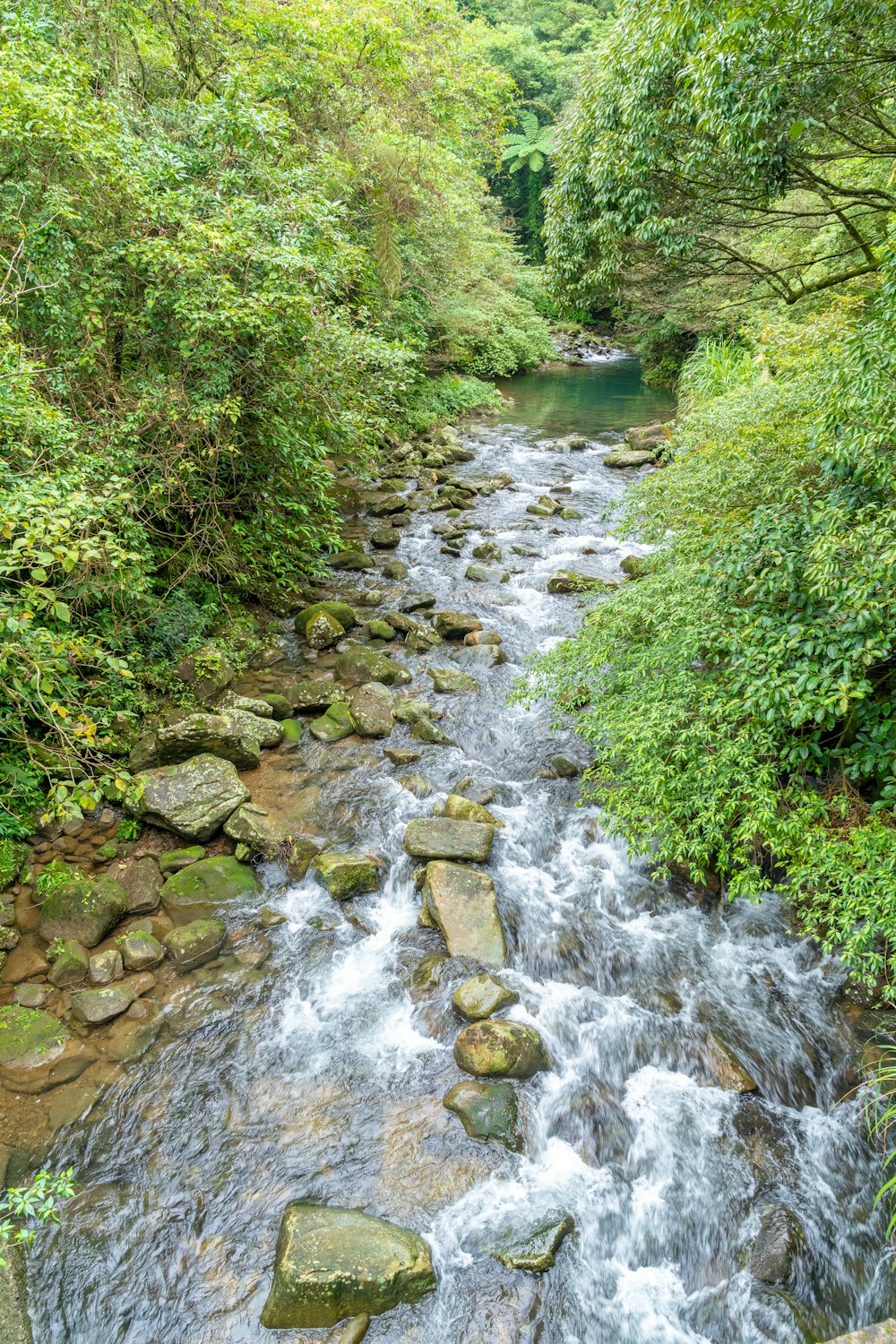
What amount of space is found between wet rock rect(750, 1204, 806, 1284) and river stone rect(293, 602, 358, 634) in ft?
26.7

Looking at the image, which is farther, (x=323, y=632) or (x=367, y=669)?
(x=323, y=632)

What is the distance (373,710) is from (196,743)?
2213mm

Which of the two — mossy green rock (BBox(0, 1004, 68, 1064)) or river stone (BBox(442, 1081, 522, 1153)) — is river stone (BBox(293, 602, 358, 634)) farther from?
river stone (BBox(442, 1081, 522, 1153))

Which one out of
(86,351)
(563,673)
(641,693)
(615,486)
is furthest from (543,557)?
(86,351)

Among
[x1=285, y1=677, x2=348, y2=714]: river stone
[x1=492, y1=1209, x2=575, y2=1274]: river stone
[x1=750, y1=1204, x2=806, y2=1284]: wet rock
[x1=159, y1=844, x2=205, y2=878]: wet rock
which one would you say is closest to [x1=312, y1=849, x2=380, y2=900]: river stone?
[x1=159, y1=844, x2=205, y2=878]: wet rock

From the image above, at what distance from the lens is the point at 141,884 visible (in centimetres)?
586

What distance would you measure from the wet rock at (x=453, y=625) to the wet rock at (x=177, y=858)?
515 centimetres

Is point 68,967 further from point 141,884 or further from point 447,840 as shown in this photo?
point 447,840

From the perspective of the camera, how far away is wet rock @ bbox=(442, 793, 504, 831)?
688 cm

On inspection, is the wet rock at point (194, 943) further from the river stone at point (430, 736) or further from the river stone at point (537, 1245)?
the river stone at point (430, 736)

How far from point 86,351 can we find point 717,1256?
870cm

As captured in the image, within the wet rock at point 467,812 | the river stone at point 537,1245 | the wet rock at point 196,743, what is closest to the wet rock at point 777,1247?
the river stone at point 537,1245

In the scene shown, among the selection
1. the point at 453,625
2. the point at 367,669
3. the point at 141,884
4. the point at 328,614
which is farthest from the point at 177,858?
the point at 453,625

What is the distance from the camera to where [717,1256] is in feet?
12.8
